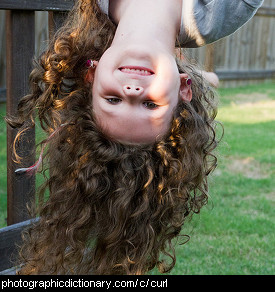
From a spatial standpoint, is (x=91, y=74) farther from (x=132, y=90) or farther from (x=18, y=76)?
(x=18, y=76)

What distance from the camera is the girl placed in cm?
205

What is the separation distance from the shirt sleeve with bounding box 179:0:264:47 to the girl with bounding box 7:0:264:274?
64 mm

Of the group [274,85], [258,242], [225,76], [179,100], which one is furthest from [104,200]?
[274,85]

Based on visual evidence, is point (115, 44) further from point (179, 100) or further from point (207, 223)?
point (207, 223)

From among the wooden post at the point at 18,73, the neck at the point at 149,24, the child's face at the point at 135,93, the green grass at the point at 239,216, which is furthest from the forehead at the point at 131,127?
the wooden post at the point at 18,73

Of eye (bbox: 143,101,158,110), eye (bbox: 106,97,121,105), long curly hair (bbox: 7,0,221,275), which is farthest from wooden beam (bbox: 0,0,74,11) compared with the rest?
eye (bbox: 143,101,158,110)

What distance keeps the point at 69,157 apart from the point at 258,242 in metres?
1.91

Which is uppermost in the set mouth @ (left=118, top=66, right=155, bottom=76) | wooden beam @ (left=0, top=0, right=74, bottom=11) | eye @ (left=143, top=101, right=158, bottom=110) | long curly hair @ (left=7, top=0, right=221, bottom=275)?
wooden beam @ (left=0, top=0, right=74, bottom=11)

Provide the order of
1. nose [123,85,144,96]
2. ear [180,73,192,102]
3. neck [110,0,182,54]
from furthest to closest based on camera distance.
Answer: ear [180,73,192,102] < neck [110,0,182,54] < nose [123,85,144,96]

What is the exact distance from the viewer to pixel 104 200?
2223 millimetres

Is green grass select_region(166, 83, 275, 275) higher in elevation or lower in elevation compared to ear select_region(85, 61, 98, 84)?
lower

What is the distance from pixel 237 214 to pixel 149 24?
7.81ft

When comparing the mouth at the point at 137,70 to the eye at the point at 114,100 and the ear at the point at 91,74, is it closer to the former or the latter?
the eye at the point at 114,100

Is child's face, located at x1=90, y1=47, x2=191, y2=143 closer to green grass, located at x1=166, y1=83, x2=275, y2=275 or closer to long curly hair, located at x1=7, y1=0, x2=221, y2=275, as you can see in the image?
long curly hair, located at x1=7, y1=0, x2=221, y2=275
